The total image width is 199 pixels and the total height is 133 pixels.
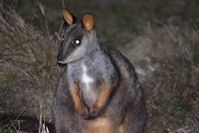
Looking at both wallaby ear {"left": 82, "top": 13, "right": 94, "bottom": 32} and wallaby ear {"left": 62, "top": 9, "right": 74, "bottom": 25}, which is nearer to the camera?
wallaby ear {"left": 82, "top": 13, "right": 94, "bottom": 32}

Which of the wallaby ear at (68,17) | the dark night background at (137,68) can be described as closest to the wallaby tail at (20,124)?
the dark night background at (137,68)

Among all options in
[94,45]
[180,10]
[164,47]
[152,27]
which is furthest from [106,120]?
[180,10]

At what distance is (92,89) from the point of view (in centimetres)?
717

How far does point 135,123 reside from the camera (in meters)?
7.33

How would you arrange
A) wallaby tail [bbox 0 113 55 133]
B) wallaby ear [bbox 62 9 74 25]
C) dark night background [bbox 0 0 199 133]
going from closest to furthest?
wallaby ear [bbox 62 9 74 25]
wallaby tail [bbox 0 113 55 133]
dark night background [bbox 0 0 199 133]

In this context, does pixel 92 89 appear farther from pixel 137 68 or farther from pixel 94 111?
pixel 137 68

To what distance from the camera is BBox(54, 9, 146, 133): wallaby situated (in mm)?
7031

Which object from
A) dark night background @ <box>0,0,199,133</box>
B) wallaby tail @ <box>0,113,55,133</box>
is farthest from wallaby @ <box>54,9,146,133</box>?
dark night background @ <box>0,0,199,133</box>

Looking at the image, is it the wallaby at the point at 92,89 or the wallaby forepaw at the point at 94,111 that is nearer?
the wallaby at the point at 92,89

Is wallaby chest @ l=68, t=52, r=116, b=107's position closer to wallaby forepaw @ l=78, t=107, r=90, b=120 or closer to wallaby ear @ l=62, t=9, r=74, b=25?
wallaby forepaw @ l=78, t=107, r=90, b=120

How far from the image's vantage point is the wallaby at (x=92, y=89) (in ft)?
23.1

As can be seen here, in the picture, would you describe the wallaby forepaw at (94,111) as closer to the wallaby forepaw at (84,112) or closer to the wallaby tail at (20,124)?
the wallaby forepaw at (84,112)

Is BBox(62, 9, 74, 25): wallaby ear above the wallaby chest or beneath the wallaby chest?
above

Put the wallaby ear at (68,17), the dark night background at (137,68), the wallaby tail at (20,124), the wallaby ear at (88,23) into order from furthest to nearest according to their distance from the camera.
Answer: the dark night background at (137,68)
the wallaby tail at (20,124)
the wallaby ear at (68,17)
the wallaby ear at (88,23)
